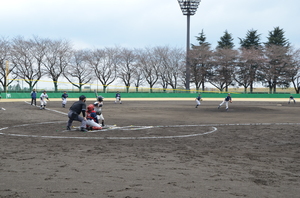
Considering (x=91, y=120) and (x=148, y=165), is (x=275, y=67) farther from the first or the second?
(x=148, y=165)

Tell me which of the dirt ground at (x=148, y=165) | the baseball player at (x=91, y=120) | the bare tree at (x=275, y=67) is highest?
the bare tree at (x=275, y=67)

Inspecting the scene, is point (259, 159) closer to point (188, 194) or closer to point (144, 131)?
point (188, 194)

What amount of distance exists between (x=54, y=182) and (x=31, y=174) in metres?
0.86

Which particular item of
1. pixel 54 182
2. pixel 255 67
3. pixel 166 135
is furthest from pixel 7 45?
pixel 54 182

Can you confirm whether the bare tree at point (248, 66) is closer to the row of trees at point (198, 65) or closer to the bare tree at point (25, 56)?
the row of trees at point (198, 65)

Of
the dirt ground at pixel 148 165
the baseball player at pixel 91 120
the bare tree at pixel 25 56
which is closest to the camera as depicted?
the dirt ground at pixel 148 165

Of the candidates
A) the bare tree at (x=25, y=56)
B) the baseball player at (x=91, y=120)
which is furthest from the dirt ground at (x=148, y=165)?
the bare tree at (x=25, y=56)

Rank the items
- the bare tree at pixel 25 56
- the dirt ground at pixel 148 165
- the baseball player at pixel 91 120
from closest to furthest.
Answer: the dirt ground at pixel 148 165
the baseball player at pixel 91 120
the bare tree at pixel 25 56

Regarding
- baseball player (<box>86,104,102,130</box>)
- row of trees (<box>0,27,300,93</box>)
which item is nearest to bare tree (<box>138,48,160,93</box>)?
row of trees (<box>0,27,300,93</box>)

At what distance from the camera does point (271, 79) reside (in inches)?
3150

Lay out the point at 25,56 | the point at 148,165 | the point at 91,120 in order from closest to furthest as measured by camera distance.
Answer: the point at 148,165 < the point at 91,120 < the point at 25,56

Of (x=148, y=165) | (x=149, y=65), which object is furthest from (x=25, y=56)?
(x=148, y=165)

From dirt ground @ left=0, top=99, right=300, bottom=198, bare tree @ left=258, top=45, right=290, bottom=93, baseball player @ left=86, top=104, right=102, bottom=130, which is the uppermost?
bare tree @ left=258, top=45, right=290, bottom=93

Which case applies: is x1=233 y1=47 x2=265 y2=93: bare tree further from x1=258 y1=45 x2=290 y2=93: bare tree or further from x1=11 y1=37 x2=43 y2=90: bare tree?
x1=11 y1=37 x2=43 y2=90: bare tree
